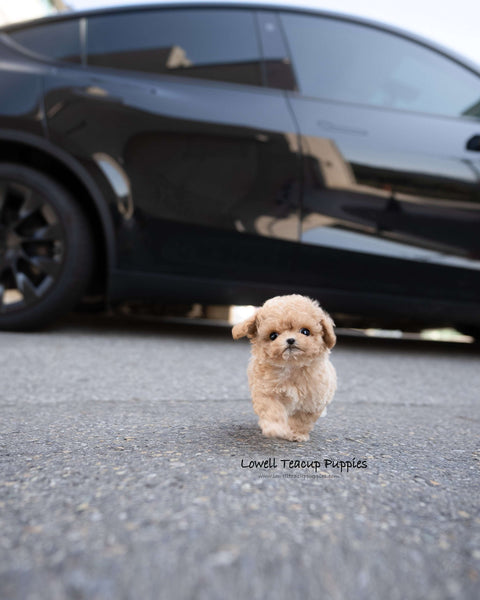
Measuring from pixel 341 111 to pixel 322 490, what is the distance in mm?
2509

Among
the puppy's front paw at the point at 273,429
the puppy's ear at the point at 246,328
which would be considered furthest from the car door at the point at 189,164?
the puppy's front paw at the point at 273,429

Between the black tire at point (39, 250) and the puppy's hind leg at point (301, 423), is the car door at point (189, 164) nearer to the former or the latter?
the black tire at point (39, 250)

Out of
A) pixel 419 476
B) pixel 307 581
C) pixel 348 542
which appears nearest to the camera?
pixel 307 581

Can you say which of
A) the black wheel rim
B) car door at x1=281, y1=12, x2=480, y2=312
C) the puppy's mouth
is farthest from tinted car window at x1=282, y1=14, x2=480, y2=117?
the puppy's mouth

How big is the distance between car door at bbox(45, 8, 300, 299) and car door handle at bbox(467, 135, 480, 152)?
1.09 metres

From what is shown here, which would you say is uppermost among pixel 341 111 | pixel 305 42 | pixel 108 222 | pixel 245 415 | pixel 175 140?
pixel 305 42

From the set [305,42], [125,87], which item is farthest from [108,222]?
[305,42]

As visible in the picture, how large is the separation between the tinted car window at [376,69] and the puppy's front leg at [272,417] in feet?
7.60

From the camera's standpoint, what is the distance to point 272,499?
1110 millimetres

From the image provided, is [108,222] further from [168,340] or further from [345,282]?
[345,282]

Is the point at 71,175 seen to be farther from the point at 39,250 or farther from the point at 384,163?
the point at 384,163

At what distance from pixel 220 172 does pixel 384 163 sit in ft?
3.23

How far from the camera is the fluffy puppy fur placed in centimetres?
145

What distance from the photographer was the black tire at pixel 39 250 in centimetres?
297
